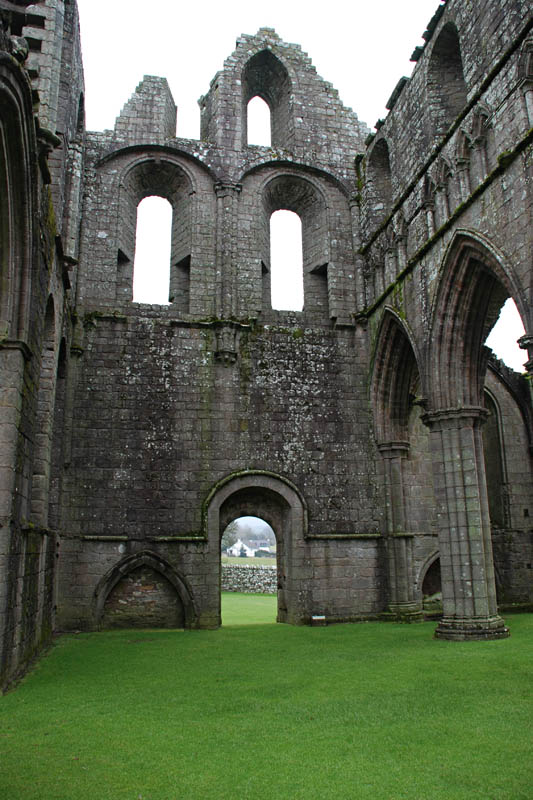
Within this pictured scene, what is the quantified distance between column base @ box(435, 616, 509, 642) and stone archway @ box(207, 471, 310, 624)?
326cm

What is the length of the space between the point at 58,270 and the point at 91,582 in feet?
18.0

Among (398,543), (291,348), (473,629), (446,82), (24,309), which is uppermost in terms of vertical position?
(446,82)

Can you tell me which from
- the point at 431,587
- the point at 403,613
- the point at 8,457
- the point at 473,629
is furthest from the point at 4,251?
the point at 431,587

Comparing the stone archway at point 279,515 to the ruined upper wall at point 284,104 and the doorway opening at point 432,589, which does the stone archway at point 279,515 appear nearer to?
the doorway opening at point 432,589

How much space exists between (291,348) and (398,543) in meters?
4.48

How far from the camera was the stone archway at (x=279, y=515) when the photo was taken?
1208cm

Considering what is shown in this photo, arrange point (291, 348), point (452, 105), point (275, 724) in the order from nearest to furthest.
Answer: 1. point (275, 724)
2. point (452, 105)
3. point (291, 348)

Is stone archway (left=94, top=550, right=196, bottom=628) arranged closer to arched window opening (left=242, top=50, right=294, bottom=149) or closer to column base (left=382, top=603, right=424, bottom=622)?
column base (left=382, top=603, right=424, bottom=622)

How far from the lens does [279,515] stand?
12.9m

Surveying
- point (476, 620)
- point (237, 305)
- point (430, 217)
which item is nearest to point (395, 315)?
point (430, 217)

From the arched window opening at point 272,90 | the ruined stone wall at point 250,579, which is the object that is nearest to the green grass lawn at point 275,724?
the arched window opening at point 272,90

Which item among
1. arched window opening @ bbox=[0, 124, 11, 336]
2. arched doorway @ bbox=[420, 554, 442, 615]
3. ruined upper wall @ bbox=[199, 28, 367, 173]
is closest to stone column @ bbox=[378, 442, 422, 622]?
arched doorway @ bbox=[420, 554, 442, 615]

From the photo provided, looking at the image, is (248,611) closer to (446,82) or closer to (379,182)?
(379,182)

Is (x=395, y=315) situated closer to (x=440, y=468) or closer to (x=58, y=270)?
(x=440, y=468)
